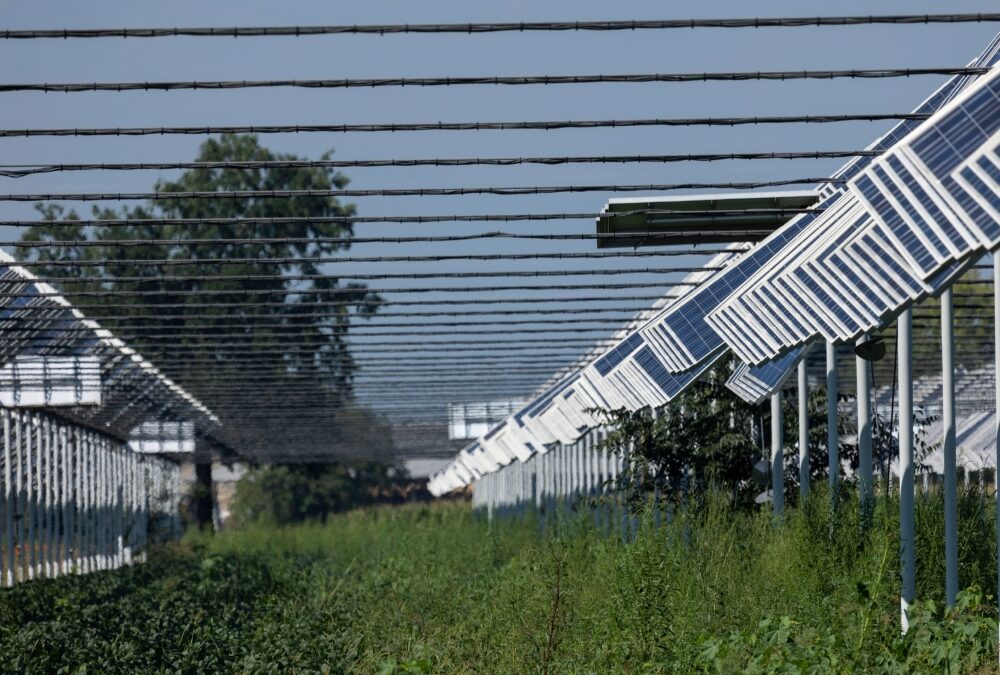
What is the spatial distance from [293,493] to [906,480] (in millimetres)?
66798

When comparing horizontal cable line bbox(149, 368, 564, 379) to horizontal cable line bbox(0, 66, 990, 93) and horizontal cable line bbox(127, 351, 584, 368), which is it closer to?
horizontal cable line bbox(127, 351, 584, 368)

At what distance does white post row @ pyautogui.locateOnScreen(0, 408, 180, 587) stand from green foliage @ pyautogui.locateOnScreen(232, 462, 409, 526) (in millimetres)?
21237

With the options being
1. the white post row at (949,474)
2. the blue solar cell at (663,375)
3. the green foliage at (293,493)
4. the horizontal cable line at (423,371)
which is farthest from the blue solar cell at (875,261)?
the green foliage at (293,493)

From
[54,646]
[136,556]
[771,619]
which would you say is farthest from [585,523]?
[136,556]

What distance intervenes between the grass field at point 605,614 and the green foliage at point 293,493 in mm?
54646

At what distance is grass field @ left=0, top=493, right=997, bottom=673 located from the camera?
834 centimetres

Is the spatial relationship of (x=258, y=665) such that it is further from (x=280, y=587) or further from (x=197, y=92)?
(x=280, y=587)

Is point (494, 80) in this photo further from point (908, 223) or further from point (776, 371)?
point (776, 371)

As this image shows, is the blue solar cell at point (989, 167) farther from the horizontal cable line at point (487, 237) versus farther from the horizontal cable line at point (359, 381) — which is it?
the horizontal cable line at point (359, 381)

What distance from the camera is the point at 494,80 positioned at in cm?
988

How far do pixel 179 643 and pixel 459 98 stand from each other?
5.03 meters

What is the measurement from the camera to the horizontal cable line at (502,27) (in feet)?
30.4

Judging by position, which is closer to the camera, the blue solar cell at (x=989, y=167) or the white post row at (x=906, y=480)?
the blue solar cell at (x=989, y=167)

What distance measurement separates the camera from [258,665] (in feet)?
37.9
